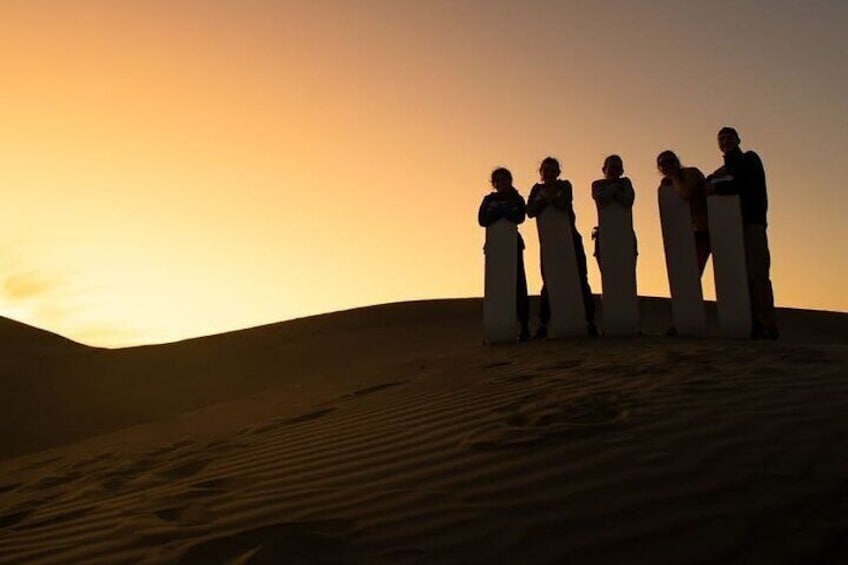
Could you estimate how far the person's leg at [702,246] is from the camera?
914 centimetres

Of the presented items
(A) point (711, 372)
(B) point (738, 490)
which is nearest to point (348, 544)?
(B) point (738, 490)

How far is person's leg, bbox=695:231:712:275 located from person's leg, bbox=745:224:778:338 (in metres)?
0.43

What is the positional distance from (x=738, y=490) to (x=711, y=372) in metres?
2.61

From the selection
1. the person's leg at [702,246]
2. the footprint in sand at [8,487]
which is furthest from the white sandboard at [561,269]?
the footprint in sand at [8,487]

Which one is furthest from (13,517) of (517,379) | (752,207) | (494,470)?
(752,207)

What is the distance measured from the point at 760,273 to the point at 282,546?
6694 mm

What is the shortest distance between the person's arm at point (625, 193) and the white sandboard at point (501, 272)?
46.5 inches

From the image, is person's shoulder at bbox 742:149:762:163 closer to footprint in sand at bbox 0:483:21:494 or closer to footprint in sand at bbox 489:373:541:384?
footprint in sand at bbox 489:373:541:384

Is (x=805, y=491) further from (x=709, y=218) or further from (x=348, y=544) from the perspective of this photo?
(x=709, y=218)

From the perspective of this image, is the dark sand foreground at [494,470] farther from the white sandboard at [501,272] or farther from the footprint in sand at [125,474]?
the white sandboard at [501,272]

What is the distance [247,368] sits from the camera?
15.6m

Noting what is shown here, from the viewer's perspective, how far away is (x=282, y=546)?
11.9ft

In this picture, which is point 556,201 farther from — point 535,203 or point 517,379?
point 517,379

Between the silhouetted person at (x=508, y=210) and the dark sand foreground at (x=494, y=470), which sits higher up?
the silhouetted person at (x=508, y=210)
